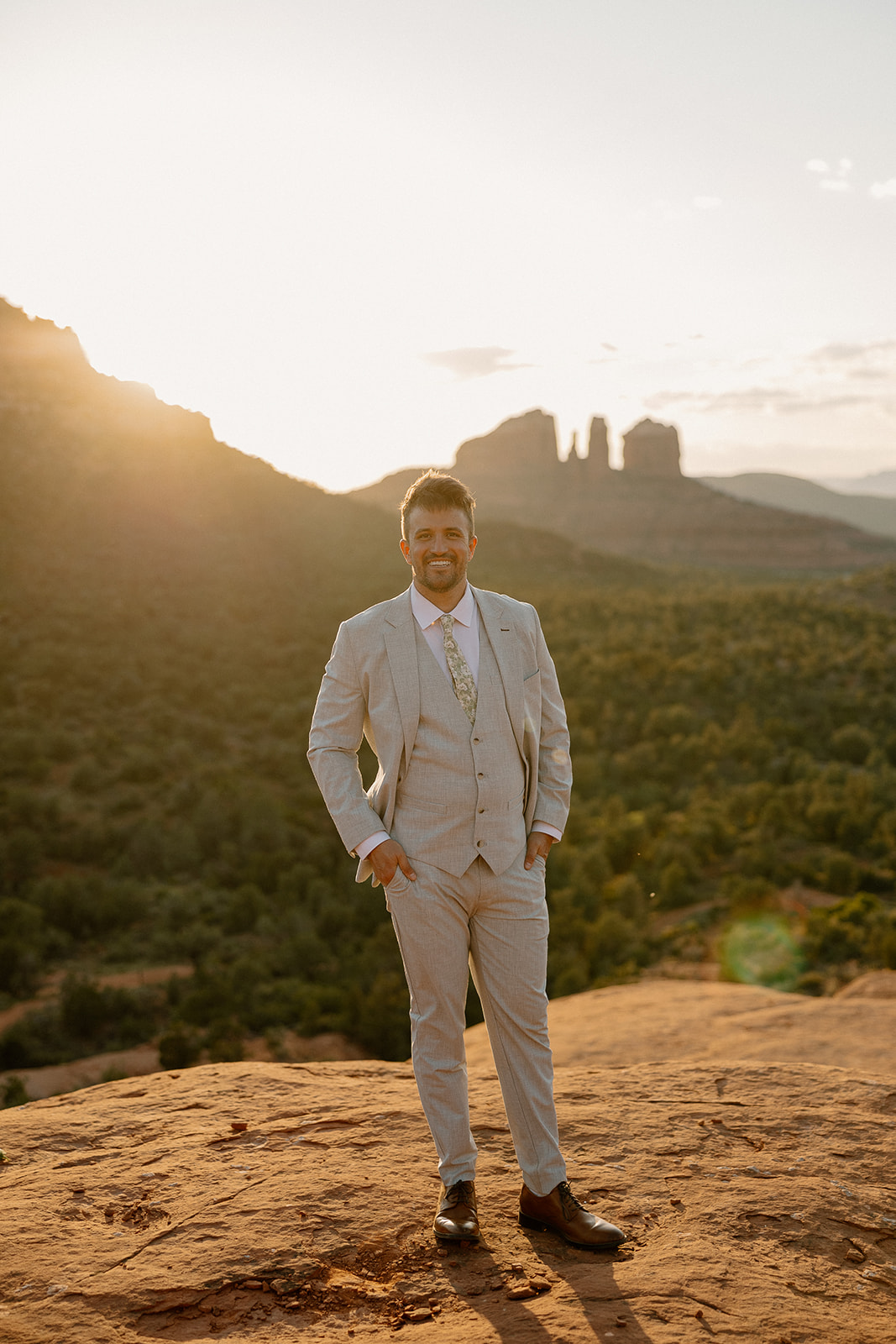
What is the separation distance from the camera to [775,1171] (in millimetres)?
3105

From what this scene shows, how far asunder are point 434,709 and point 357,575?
3434 centimetres

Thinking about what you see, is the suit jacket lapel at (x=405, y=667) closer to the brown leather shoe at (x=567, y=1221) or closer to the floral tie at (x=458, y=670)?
the floral tie at (x=458, y=670)

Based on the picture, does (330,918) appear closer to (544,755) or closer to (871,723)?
(544,755)

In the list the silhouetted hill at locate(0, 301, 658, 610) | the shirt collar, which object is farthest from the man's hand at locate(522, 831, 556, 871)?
the silhouetted hill at locate(0, 301, 658, 610)

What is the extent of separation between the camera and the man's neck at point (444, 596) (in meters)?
2.72

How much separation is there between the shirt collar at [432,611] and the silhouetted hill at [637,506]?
219ft

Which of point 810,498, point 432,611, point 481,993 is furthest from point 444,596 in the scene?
point 810,498

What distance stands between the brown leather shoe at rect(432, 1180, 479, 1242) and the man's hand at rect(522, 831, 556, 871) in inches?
36.4

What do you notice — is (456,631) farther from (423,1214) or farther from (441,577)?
(423,1214)

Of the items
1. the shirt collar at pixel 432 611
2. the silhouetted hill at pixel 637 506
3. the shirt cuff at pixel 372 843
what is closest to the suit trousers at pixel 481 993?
the shirt cuff at pixel 372 843

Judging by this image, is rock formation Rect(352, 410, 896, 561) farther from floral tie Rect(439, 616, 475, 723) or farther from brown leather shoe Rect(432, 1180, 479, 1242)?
brown leather shoe Rect(432, 1180, 479, 1242)

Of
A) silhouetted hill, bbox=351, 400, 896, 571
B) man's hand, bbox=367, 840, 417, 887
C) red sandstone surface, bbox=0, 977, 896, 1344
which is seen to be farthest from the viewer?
silhouetted hill, bbox=351, 400, 896, 571

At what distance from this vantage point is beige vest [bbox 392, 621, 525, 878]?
2.60 meters

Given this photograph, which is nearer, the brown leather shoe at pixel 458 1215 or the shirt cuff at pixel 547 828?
the brown leather shoe at pixel 458 1215
